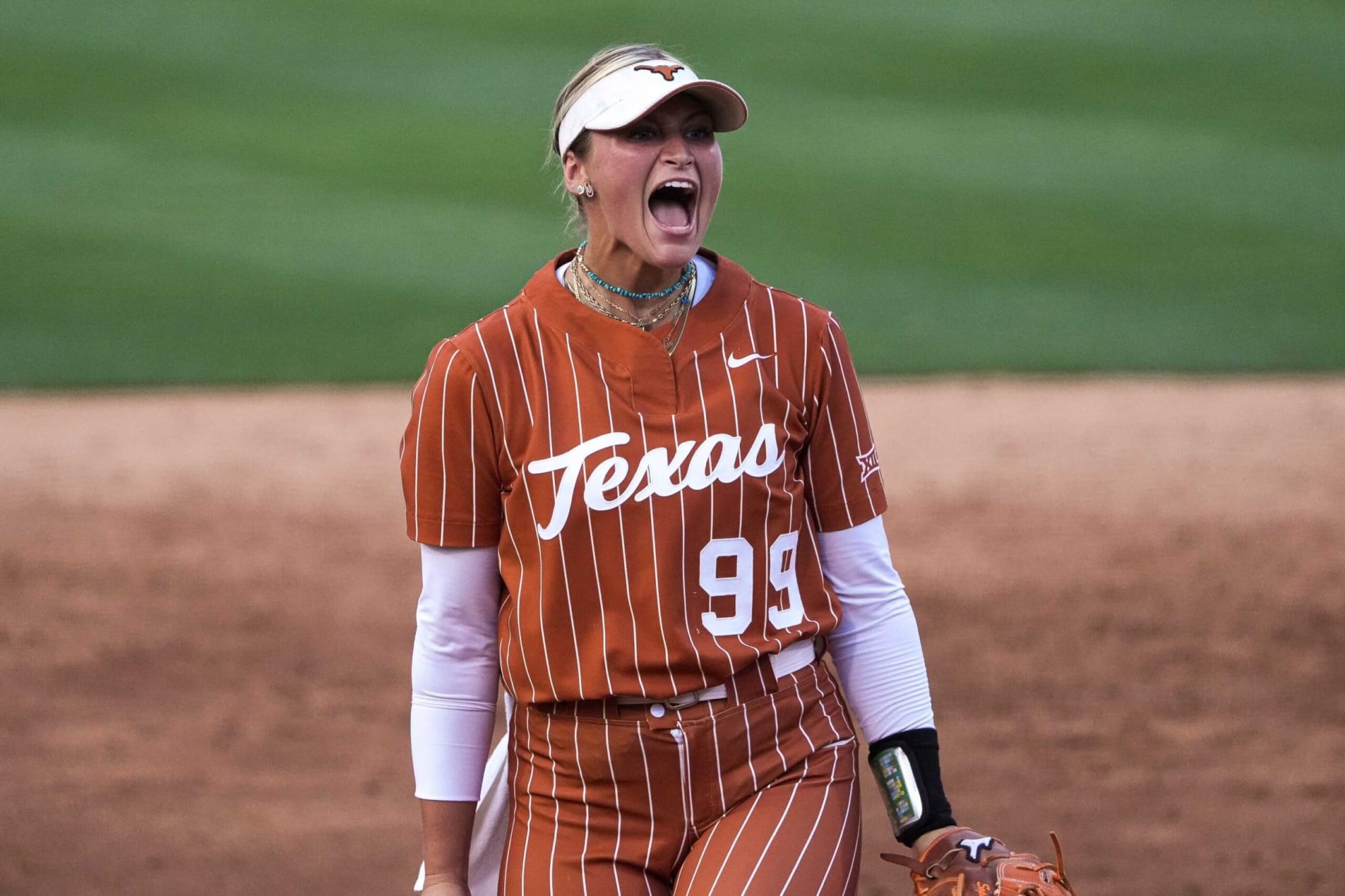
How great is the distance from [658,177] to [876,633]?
2.33 feet

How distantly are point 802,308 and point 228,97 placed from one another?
814cm

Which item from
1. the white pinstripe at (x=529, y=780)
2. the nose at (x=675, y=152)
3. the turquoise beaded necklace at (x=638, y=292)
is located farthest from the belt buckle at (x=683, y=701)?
the nose at (x=675, y=152)

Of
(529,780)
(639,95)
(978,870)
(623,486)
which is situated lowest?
(978,870)

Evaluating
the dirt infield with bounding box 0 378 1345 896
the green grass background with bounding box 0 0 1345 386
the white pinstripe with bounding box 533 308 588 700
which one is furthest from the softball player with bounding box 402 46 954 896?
the green grass background with bounding box 0 0 1345 386

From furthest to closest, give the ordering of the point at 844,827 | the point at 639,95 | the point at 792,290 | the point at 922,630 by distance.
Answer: the point at 792,290
the point at 922,630
the point at 844,827
the point at 639,95

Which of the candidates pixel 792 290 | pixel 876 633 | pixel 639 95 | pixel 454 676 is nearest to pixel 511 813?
pixel 454 676

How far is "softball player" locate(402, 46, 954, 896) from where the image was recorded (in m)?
2.09

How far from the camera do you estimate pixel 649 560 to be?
209 centimetres

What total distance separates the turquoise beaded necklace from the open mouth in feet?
0.31

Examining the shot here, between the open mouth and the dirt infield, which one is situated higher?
the open mouth

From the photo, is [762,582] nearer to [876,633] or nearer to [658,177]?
[876,633]

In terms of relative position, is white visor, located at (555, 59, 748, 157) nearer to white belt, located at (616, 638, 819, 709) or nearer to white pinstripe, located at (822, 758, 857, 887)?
white belt, located at (616, 638, 819, 709)

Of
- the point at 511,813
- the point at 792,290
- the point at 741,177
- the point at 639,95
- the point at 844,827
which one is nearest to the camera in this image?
the point at 639,95

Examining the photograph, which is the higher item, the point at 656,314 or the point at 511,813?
the point at 656,314
